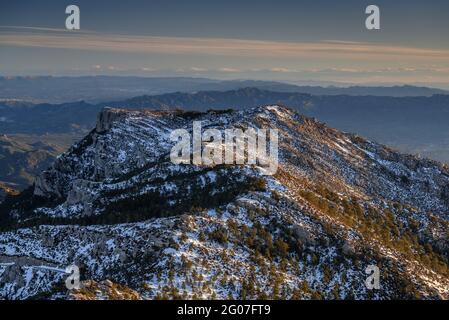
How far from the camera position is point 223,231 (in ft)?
224

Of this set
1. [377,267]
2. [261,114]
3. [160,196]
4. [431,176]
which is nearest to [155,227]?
[160,196]

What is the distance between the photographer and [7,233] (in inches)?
3319

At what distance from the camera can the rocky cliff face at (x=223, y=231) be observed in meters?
60.2

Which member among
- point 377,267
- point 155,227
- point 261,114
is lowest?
point 377,267

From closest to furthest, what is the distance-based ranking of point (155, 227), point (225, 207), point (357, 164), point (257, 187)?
point (155, 227)
point (225, 207)
point (257, 187)
point (357, 164)

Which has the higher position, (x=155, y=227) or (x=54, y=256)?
(x=155, y=227)

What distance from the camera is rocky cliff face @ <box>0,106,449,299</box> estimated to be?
60.2 m

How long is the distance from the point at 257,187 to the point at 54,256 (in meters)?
35.5

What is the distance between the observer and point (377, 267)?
69.6 metres
